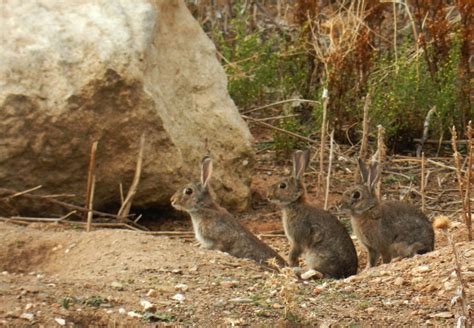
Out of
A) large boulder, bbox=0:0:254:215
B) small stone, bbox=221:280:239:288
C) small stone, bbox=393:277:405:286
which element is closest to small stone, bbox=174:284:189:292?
small stone, bbox=221:280:239:288

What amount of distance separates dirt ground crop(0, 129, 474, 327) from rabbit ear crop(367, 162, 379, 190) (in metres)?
0.75

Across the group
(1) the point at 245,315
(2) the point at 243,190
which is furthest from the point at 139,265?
(2) the point at 243,190

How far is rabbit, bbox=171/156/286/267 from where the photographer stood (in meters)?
8.05

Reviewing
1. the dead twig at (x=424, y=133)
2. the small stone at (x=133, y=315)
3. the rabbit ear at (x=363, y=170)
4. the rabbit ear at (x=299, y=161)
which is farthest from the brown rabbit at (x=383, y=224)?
the dead twig at (x=424, y=133)

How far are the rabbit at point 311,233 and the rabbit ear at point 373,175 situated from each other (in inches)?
13.8

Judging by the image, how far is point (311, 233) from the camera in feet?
27.3

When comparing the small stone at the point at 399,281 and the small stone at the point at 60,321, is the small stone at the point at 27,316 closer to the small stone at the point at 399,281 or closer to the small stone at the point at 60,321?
the small stone at the point at 60,321

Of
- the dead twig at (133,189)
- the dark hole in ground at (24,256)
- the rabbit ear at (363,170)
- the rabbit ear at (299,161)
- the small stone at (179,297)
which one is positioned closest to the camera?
the small stone at (179,297)

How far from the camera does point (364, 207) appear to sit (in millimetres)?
8312

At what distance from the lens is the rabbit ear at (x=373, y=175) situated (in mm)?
8344

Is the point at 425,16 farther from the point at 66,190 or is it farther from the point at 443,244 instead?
the point at 66,190

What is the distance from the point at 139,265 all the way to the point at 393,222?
196cm

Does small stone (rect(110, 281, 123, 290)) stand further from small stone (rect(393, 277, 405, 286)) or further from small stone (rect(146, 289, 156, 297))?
small stone (rect(393, 277, 405, 286))

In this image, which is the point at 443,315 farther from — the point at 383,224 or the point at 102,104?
the point at 102,104
